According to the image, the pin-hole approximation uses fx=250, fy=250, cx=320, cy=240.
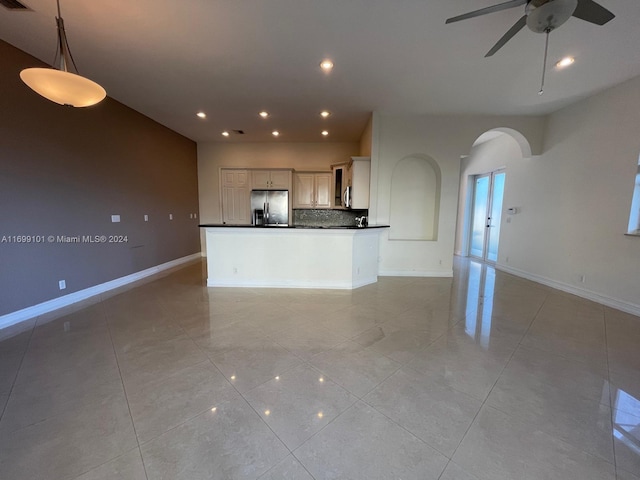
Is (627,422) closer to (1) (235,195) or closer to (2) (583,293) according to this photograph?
(2) (583,293)

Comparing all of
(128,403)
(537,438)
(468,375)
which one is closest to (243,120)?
(128,403)

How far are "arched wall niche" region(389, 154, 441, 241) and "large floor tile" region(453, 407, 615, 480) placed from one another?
12.5ft

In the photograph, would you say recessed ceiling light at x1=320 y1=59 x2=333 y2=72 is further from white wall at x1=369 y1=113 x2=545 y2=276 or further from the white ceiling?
white wall at x1=369 y1=113 x2=545 y2=276

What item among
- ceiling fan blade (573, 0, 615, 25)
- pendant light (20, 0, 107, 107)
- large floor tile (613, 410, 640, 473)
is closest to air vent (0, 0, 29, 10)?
pendant light (20, 0, 107, 107)

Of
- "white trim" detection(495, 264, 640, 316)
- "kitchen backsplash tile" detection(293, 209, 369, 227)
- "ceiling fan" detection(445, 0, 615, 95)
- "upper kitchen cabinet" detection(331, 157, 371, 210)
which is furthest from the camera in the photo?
"kitchen backsplash tile" detection(293, 209, 369, 227)

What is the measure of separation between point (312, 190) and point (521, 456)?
19.8 feet

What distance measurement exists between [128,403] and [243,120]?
4.89 meters

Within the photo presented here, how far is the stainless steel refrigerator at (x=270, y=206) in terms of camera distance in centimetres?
652

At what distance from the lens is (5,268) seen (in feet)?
9.05

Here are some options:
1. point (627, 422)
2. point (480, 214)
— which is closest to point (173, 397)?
point (627, 422)

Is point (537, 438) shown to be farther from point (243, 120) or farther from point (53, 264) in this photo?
point (243, 120)

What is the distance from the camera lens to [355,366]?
207cm

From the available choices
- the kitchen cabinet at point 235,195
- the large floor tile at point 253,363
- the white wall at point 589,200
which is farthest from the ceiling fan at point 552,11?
the kitchen cabinet at point 235,195

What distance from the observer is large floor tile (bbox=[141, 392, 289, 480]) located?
48.2 inches
